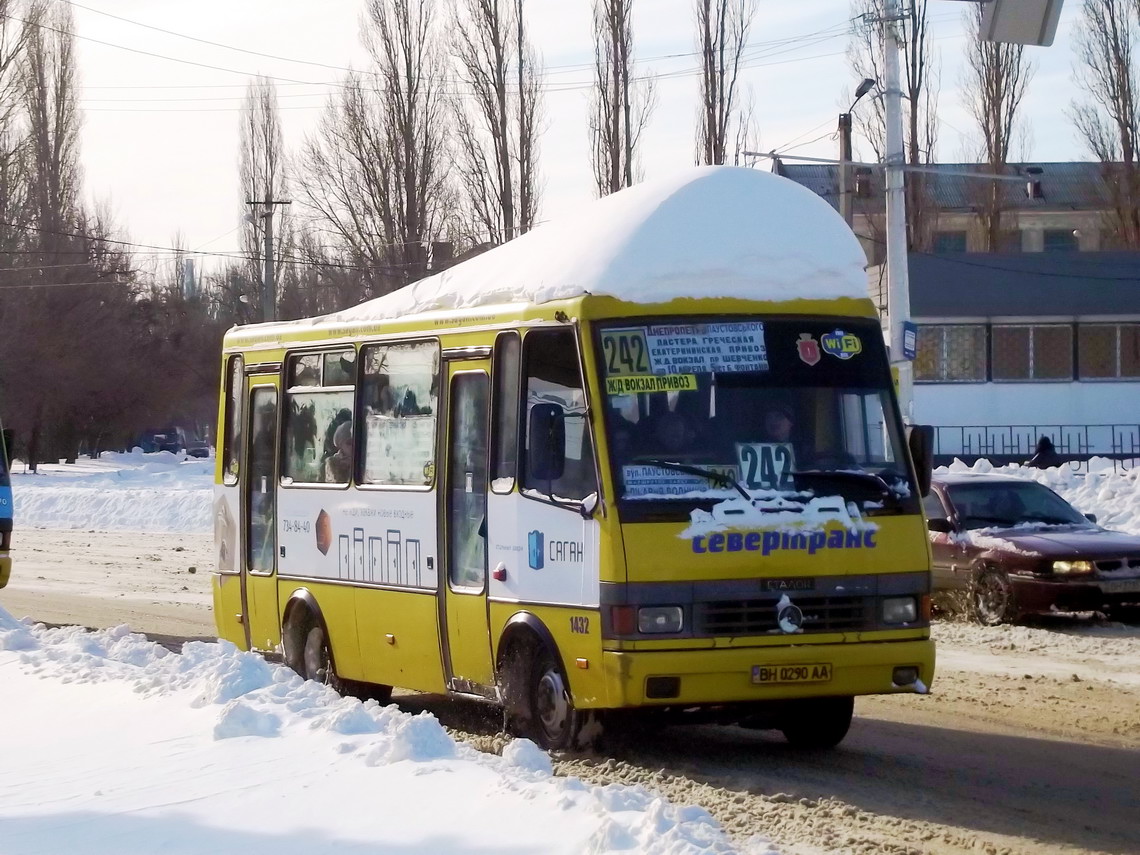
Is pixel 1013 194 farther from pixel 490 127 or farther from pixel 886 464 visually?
pixel 886 464

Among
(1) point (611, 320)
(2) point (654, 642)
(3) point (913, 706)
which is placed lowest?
(3) point (913, 706)

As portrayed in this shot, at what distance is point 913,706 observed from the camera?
11266 mm

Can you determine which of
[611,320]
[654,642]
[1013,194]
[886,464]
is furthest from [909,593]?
[1013,194]

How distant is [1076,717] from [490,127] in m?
41.2

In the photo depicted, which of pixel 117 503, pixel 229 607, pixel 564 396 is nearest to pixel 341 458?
pixel 229 607

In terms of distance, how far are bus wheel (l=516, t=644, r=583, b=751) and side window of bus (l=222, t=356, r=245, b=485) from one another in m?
4.75

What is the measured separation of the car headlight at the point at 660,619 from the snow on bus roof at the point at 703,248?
169 centimetres

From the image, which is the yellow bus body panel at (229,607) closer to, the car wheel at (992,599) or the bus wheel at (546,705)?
the bus wheel at (546,705)

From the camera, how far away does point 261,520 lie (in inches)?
510

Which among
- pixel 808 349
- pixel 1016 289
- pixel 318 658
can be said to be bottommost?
pixel 318 658

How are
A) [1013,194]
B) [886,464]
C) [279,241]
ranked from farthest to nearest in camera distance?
[1013,194], [279,241], [886,464]

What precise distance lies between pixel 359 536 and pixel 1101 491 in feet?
53.3

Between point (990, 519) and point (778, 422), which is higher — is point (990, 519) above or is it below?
below

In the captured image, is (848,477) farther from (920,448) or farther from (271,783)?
(271,783)
